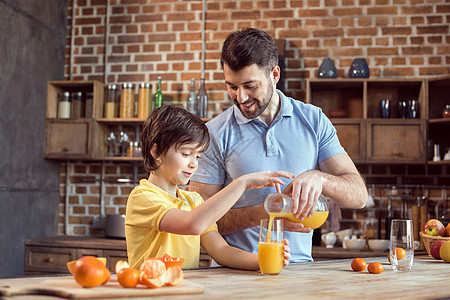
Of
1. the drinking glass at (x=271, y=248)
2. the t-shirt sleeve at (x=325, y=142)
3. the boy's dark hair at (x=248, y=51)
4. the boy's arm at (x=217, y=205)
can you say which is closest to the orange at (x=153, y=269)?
the boy's arm at (x=217, y=205)

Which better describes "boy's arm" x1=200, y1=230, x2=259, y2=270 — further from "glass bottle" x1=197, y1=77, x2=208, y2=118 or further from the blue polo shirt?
"glass bottle" x1=197, y1=77, x2=208, y2=118

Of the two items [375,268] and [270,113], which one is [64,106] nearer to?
[270,113]

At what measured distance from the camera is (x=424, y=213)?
3863 mm

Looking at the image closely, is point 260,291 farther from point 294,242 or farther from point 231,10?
point 231,10

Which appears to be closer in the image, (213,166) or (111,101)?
(213,166)

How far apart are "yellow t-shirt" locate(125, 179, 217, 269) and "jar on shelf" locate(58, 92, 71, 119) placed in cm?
281

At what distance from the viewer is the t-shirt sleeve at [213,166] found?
6.75 feet

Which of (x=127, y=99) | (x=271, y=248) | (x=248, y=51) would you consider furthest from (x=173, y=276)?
(x=127, y=99)

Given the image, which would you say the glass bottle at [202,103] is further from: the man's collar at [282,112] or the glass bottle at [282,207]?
the glass bottle at [282,207]

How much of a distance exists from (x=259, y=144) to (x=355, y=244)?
1963mm

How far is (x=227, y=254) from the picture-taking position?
169 centimetres

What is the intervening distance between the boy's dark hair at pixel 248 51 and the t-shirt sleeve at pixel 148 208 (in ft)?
1.85

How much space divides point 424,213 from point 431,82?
0.92 m

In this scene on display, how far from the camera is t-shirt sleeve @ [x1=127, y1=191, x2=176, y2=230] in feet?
5.13
